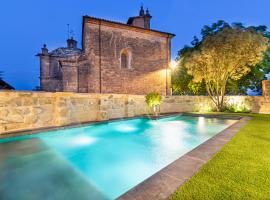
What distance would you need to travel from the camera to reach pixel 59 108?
651 cm

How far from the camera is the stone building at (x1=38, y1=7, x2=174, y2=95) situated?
13.1 metres

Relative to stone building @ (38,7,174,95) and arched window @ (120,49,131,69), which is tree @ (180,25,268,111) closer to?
stone building @ (38,7,174,95)

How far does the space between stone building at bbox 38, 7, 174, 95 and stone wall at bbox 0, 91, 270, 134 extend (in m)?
4.83

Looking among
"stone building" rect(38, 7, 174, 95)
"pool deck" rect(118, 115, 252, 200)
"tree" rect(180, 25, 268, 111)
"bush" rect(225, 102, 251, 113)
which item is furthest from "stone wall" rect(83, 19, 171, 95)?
"pool deck" rect(118, 115, 252, 200)

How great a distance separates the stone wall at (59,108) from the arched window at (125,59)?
5897 mm

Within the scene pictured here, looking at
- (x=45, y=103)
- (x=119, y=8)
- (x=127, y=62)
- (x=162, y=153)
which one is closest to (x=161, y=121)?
(x=162, y=153)

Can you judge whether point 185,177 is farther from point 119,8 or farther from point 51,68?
point 119,8

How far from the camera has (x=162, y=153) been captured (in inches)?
176

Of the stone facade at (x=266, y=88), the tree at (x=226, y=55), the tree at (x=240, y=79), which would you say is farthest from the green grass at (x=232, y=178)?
the tree at (x=240, y=79)

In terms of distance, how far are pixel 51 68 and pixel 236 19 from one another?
16020 centimetres

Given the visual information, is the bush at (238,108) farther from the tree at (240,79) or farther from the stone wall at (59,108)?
the stone wall at (59,108)

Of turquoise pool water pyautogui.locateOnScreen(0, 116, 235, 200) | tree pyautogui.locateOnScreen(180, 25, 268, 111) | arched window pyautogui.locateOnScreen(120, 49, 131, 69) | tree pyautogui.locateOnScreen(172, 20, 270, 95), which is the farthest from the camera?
arched window pyautogui.locateOnScreen(120, 49, 131, 69)

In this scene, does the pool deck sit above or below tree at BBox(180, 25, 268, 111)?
below

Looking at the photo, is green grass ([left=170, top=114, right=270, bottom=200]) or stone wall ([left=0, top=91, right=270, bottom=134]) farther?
stone wall ([left=0, top=91, right=270, bottom=134])
